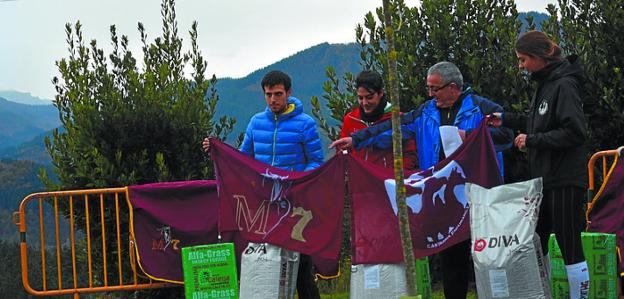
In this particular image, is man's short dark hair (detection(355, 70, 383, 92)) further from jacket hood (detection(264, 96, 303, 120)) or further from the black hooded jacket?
the black hooded jacket

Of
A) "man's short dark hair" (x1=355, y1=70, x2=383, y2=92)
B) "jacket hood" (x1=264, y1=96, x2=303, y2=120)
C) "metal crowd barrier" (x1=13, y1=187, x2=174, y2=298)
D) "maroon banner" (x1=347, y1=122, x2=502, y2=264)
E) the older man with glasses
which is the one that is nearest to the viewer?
the older man with glasses

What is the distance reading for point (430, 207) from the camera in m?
6.18

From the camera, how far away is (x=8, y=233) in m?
128

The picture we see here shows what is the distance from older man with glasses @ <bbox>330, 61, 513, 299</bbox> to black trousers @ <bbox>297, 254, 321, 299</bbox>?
3.41ft

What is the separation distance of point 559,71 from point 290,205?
7.41 ft

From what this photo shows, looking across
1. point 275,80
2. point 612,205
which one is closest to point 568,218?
point 612,205

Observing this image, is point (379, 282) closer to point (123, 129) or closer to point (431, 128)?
point (431, 128)

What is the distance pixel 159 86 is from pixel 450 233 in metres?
5.27

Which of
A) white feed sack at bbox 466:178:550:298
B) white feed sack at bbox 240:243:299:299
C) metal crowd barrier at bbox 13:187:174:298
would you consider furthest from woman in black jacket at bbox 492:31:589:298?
metal crowd barrier at bbox 13:187:174:298

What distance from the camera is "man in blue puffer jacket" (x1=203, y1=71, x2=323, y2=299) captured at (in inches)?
261

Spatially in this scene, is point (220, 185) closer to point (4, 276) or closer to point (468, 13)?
point (468, 13)

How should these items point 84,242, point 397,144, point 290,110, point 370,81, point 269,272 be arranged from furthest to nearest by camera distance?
point 84,242
point 290,110
point 269,272
point 370,81
point 397,144

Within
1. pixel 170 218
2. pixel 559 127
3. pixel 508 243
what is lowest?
pixel 508 243

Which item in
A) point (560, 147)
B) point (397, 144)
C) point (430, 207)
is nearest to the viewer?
point (397, 144)
